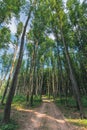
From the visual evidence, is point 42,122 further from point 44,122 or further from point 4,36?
point 4,36

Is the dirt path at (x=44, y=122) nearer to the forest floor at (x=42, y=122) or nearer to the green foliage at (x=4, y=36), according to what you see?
the forest floor at (x=42, y=122)

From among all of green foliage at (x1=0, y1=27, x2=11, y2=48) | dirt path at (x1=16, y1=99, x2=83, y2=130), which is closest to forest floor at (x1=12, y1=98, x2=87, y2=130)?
dirt path at (x1=16, y1=99, x2=83, y2=130)

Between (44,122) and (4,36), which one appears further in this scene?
(4,36)

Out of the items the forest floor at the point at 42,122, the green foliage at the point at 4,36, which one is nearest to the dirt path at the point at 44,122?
the forest floor at the point at 42,122

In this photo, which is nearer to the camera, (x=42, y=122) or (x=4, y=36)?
(x=42, y=122)

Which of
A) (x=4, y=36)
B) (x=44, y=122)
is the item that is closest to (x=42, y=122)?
(x=44, y=122)

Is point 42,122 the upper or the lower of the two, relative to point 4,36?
lower

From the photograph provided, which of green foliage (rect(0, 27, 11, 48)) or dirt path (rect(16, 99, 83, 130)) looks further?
green foliage (rect(0, 27, 11, 48))

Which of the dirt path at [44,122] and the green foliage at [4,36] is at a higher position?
the green foliage at [4,36]

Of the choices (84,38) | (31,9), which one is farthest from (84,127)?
(84,38)

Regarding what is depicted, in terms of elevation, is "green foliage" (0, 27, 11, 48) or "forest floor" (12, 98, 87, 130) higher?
"green foliage" (0, 27, 11, 48)

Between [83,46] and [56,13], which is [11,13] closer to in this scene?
[56,13]

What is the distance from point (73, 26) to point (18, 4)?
8788 millimetres

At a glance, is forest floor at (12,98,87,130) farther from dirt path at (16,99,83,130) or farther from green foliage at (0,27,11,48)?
green foliage at (0,27,11,48)
